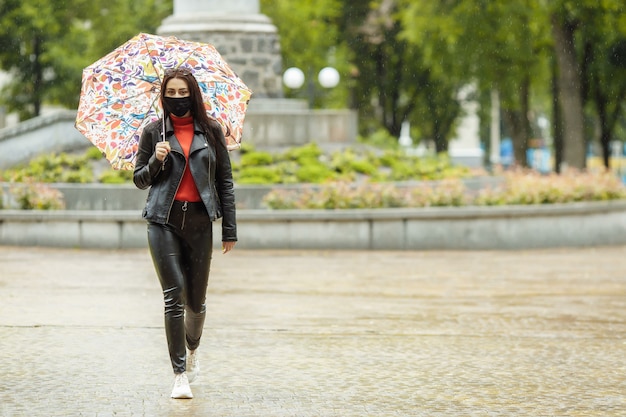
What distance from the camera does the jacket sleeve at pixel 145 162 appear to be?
8.41m

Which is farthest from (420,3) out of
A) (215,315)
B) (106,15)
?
(215,315)

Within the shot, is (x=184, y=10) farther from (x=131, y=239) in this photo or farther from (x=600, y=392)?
(x=600, y=392)

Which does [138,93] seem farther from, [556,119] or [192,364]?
[556,119]

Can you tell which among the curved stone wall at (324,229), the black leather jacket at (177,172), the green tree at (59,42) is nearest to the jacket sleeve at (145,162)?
the black leather jacket at (177,172)

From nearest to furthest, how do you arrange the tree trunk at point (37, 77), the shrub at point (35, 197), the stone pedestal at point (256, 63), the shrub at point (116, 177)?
the shrub at point (35, 197), the shrub at point (116, 177), the stone pedestal at point (256, 63), the tree trunk at point (37, 77)

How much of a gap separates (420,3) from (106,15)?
42.8ft

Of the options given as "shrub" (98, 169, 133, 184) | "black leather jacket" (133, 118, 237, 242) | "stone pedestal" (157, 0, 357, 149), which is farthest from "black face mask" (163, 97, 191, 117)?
"stone pedestal" (157, 0, 357, 149)

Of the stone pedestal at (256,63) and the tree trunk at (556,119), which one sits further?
the tree trunk at (556,119)

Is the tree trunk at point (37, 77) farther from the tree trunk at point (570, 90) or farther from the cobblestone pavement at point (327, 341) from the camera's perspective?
the cobblestone pavement at point (327, 341)

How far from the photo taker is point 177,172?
845 cm

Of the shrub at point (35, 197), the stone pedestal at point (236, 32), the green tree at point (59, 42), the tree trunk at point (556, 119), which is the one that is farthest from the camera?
the tree trunk at point (556, 119)

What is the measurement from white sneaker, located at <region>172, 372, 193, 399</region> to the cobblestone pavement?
7 centimetres

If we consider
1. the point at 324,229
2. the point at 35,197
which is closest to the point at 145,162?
the point at 324,229

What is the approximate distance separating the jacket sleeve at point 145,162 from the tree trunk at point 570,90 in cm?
3003
